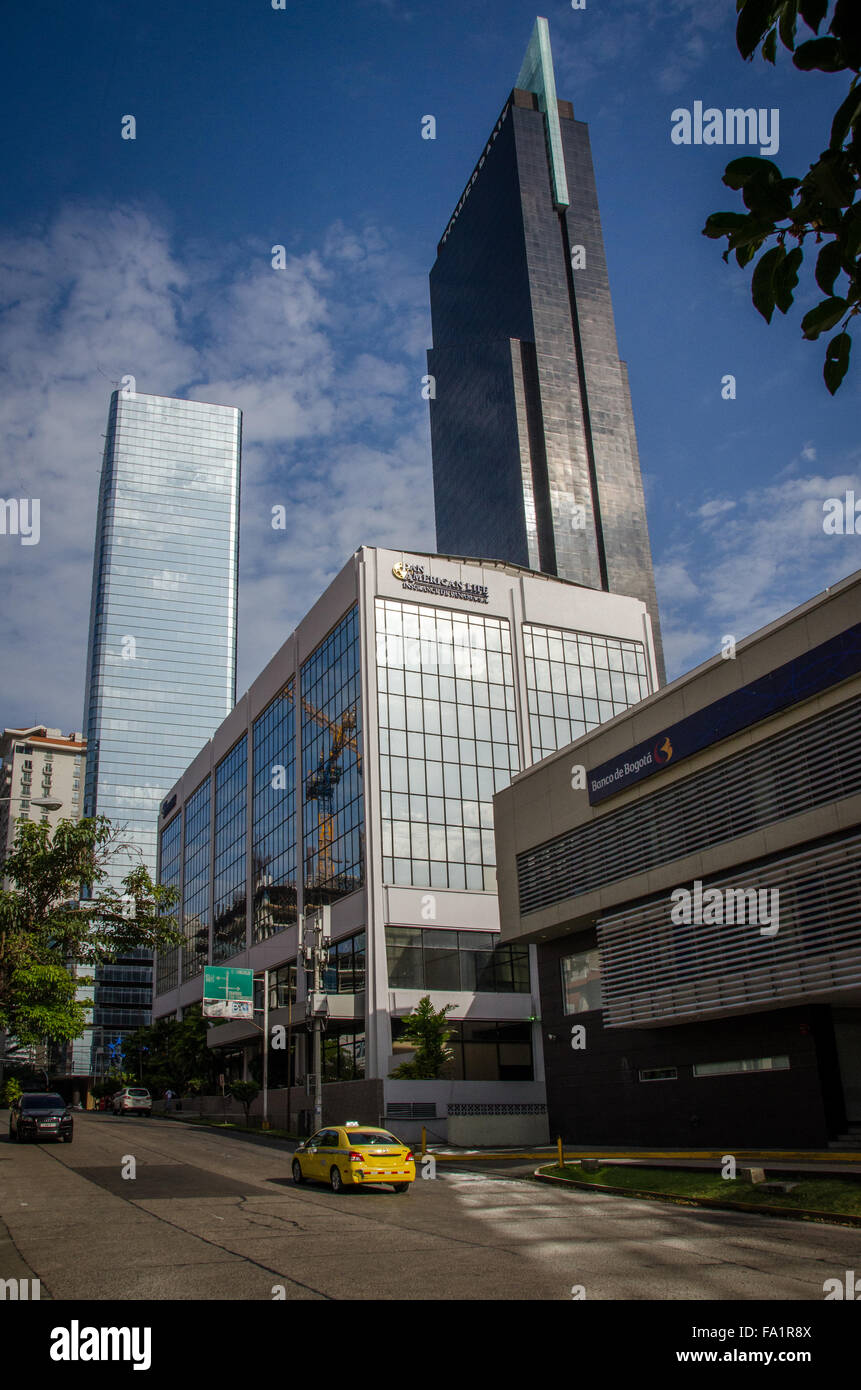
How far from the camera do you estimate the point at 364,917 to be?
51.3m

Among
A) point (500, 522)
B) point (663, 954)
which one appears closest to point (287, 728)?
point (663, 954)

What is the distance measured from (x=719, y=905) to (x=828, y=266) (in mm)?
25599

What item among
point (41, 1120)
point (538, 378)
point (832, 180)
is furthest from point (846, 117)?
point (538, 378)

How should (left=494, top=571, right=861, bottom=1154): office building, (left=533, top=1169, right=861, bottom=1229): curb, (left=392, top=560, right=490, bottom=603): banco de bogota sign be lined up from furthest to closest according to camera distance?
(left=392, top=560, right=490, bottom=603): banco de bogota sign, (left=494, top=571, right=861, bottom=1154): office building, (left=533, top=1169, right=861, bottom=1229): curb

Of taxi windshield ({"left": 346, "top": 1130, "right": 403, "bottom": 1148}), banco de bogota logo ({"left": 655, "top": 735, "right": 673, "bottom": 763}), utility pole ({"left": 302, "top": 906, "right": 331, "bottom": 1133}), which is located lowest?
taxi windshield ({"left": 346, "top": 1130, "right": 403, "bottom": 1148})

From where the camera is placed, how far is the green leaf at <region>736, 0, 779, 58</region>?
11.6ft

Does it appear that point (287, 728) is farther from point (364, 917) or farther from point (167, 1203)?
point (167, 1203)

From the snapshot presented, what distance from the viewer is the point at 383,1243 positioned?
13906mm

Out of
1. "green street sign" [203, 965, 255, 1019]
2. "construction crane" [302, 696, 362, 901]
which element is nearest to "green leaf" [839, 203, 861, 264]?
"construction crane" [302, 696, 362, 901]

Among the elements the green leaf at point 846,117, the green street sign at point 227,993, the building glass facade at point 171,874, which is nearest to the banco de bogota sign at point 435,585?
the green street sign at point 227,993

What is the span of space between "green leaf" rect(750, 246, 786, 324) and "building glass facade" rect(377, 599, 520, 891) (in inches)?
1945

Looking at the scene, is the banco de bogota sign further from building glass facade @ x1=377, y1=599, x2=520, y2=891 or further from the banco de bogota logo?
the banco de bogota logo

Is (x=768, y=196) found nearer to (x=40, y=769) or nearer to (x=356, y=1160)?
(x=356, y=1160)
